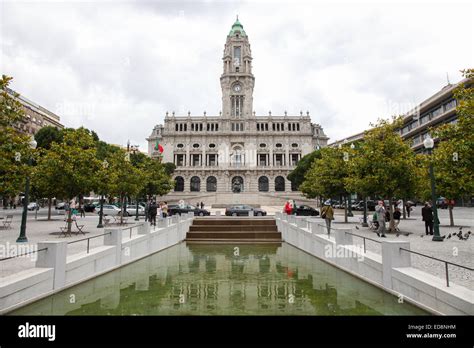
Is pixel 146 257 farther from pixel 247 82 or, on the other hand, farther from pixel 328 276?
pixel 247 82

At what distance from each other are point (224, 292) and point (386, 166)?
47.3 ft

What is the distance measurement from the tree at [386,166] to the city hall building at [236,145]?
55787mm

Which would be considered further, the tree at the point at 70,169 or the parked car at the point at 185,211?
the parked car at the point at 185,211

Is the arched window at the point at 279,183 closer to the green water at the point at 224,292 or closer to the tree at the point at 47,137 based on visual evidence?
the tree at the point at 47,137

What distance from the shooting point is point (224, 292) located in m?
9.05

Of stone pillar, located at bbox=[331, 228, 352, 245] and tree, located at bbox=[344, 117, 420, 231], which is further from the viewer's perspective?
tree, located at bbox=[344, 117, 420, 231]

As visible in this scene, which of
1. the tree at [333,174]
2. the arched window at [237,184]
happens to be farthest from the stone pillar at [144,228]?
the arched window at [237,184]

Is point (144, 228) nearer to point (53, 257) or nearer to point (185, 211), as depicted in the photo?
point (53, 257)

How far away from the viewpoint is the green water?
7.50 m

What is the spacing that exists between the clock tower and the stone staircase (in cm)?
6179

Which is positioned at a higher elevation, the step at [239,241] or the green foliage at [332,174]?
the green foliage at [332,174]

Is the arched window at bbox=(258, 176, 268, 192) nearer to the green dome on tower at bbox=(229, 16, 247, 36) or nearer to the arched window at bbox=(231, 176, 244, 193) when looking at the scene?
the arched window at bbox=(231, 176, 244, 193)

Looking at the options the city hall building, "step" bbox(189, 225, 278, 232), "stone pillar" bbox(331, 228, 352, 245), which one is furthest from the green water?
the city hall building

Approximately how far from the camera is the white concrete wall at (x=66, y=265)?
721 cm
